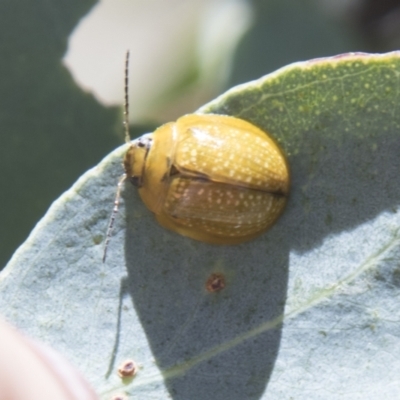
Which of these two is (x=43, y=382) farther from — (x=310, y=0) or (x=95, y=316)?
(x=310, y=0)

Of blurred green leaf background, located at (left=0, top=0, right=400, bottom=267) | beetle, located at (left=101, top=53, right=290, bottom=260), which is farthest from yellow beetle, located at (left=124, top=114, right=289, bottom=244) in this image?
blurred green leaf background, located at (left=0, top=0, right=400, bottom=267)

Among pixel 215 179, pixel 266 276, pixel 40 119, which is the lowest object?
pixel 266 276

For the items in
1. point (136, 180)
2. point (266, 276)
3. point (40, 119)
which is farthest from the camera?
point (40, 119)

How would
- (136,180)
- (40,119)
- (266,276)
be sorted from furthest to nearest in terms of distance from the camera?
(40,119), (136,180), (266,276)

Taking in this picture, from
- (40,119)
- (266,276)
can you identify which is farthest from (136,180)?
(40,119)

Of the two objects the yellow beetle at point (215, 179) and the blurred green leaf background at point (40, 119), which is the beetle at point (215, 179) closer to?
the yellow beetle at point (215, 179)

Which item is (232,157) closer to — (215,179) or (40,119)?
(215,179)

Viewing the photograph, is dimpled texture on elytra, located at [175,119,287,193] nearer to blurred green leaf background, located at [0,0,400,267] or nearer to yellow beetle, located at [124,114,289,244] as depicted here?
yellow beetle, located at [124,114,289,244]

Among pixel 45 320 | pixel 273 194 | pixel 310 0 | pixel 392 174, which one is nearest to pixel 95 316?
pixel 45 320
